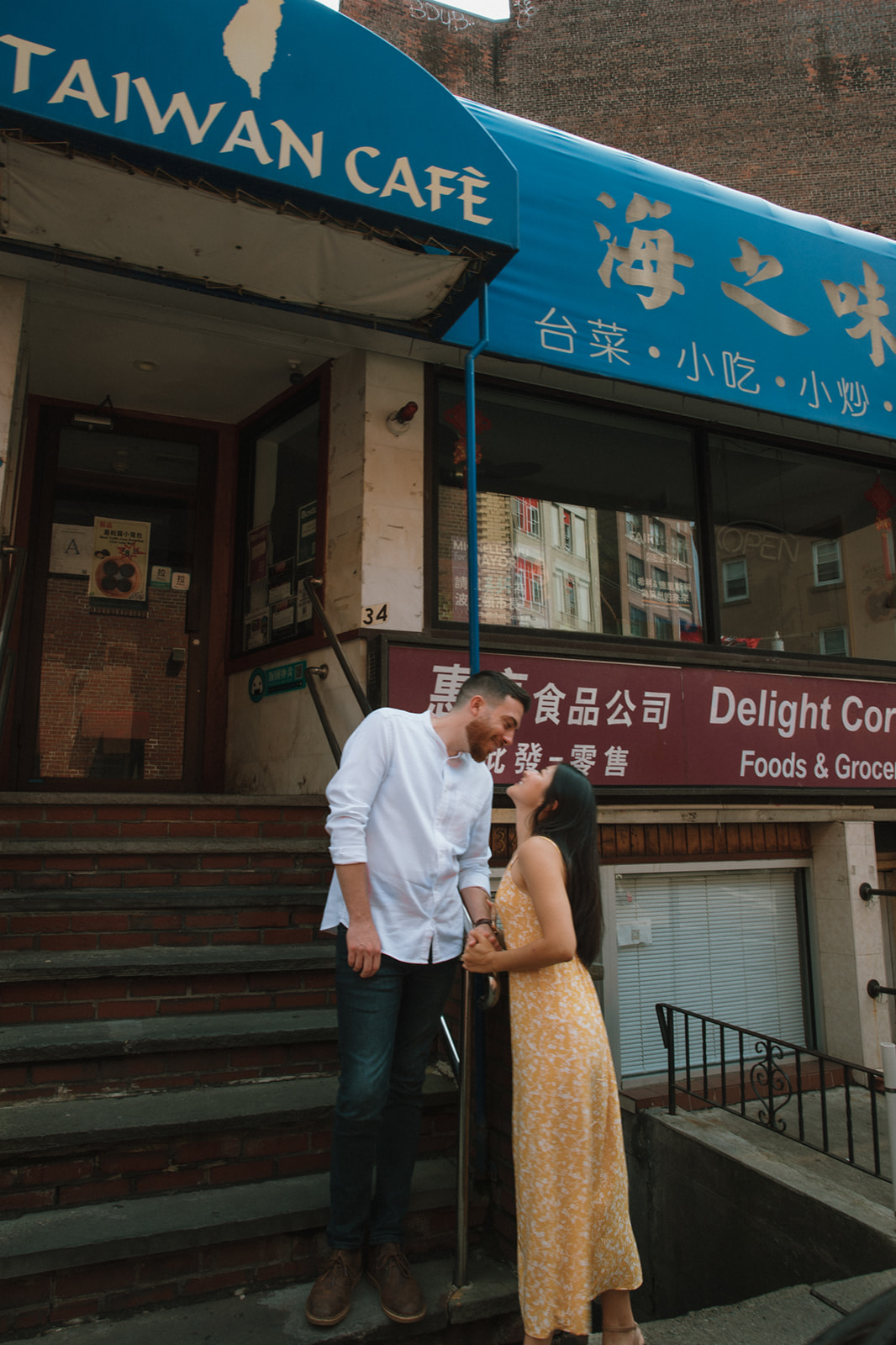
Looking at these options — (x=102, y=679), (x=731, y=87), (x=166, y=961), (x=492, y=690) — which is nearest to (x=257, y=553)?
(x=102, y=679)

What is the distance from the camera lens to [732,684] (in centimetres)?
616

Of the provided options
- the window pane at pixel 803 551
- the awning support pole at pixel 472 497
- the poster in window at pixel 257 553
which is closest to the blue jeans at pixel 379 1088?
the awning support pole at pixel 472 497

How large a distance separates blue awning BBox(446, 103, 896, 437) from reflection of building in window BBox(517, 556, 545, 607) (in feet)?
4.47

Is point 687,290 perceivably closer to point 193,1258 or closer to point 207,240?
point 207,240

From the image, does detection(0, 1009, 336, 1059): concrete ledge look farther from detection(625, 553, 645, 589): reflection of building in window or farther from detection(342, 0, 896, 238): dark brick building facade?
detection(342, 0, 896, 238): dark brick building facade

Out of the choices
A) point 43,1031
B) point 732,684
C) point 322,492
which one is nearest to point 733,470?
point 732,684

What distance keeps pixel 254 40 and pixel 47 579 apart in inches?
146

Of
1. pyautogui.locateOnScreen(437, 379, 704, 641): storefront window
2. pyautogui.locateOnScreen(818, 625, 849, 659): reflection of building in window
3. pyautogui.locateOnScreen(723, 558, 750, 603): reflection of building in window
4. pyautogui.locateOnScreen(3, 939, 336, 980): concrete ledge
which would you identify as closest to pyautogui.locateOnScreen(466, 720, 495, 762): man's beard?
pyautogui.locateOnScreen(3, 939, 336, 980): concrete ledge

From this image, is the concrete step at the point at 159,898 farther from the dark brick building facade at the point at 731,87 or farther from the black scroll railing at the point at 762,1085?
the dark brick building facade at the point at 731,87

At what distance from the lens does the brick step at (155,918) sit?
3.53 meters

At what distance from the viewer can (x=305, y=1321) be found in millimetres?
2361

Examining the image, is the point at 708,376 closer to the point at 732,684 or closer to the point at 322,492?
the point at 732,684

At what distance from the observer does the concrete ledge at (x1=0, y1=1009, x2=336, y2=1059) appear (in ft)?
9.71

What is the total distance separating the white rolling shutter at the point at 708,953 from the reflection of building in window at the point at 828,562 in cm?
257
